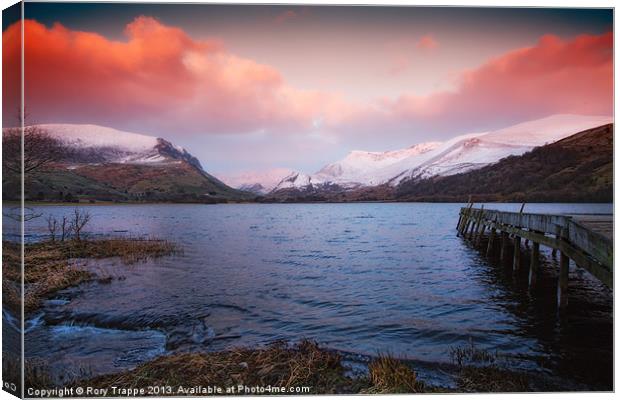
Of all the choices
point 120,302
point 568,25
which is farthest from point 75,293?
point 568,25

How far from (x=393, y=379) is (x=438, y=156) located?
6.50 meters

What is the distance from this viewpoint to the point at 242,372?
7379mm

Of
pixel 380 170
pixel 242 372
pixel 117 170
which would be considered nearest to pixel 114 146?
pixel 117 170

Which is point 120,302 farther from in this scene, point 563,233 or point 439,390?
point 563,233

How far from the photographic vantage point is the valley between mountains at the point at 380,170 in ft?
32.2

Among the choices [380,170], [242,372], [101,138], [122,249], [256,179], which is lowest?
[242,372]

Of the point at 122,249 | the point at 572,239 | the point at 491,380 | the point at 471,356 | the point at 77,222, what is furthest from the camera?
the point at 122,249

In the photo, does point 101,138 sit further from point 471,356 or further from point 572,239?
point 572,239

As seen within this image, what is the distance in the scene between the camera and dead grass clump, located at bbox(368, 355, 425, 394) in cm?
698

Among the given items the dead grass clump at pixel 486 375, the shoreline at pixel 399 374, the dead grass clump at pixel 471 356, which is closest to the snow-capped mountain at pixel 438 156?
the dead grass clump at pixel 471 356

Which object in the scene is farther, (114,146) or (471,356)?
(114,146)

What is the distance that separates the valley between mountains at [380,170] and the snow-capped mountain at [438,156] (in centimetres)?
3

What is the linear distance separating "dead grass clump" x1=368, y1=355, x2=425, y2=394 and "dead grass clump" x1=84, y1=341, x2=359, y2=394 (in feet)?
1.22

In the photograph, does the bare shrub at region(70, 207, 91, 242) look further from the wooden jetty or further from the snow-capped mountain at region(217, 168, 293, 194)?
the wooden jetty
